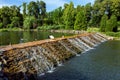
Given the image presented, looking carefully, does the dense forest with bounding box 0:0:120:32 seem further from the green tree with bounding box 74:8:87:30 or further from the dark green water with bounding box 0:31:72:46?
the dark green water with bounding box 0:31:72:46

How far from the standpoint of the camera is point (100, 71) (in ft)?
104

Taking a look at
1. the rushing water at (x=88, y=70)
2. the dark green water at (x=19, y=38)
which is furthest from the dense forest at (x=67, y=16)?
the rushing water at (x=88, y=70)

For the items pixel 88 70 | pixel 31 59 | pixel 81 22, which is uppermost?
pixel 31 59

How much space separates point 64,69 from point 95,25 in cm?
10032

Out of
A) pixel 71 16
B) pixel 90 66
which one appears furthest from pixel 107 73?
pixel 71 16

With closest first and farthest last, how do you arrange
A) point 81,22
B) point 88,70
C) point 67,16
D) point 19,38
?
1. point 88,70
2. point 19,38
3. point 81,22
4. point 67,16

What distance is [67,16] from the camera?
125750mm

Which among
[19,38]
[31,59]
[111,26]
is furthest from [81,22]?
[31,59]

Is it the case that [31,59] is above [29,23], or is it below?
above

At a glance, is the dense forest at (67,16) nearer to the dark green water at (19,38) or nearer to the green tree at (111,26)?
the green tree at (111,26)

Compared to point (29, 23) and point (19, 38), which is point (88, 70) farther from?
point (29, 23)

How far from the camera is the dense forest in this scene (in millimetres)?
111312

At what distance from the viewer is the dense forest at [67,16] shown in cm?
11131

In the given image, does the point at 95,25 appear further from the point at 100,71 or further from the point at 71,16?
the point at 100,71
